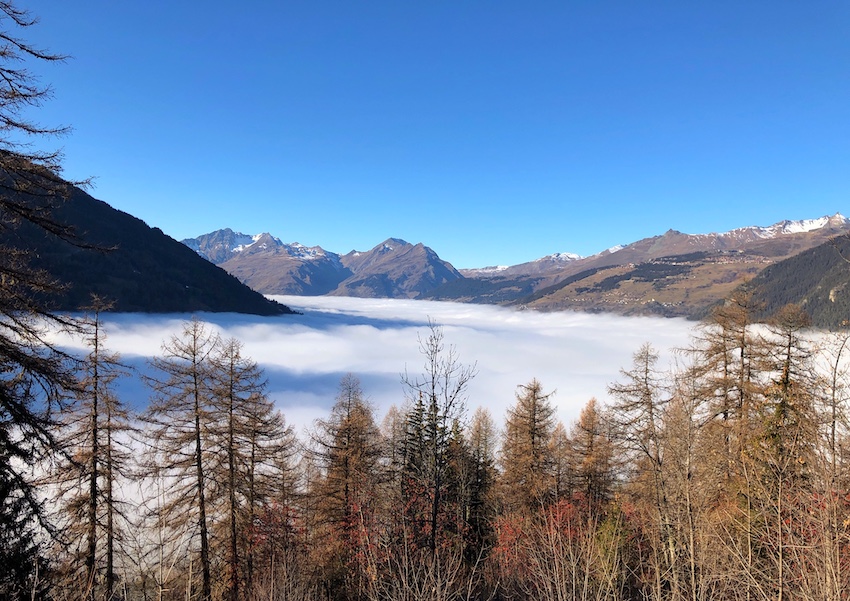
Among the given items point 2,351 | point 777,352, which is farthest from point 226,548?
point 777,352

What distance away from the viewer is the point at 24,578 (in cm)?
764

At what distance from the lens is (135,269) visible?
16500 centimetres

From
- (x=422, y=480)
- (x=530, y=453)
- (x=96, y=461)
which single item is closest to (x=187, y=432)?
(x=96, y=461)

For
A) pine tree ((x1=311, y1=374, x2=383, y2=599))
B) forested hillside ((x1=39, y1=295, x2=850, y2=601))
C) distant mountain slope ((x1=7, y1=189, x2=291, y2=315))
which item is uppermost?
distant mountain slope ((x1=7, y1=189, x2=291, y2=315))

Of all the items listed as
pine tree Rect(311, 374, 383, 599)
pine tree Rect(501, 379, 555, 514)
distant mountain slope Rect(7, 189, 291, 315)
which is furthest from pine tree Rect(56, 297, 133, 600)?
distant mountain slope Rect(7, 189, 291, 315)

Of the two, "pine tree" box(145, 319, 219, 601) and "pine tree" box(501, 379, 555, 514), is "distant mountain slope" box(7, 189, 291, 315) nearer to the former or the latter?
"pine tree" box(145, 319, 219, 601)

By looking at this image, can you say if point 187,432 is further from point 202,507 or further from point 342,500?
point 342,500

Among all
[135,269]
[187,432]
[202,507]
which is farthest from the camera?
[135,269]

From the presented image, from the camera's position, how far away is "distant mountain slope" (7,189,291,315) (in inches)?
5502

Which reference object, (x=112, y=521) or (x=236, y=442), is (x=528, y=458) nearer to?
(x=236, y=442)

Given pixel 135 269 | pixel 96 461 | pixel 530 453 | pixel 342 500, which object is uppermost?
pixel 135 269

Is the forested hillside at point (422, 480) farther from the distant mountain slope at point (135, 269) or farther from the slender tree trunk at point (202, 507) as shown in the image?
the distant mountain slope at point (135, 269)

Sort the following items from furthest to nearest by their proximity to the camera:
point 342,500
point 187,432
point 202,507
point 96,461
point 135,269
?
1. point 135,269
2. point 342,500
3. point 187,432
4. point 202,507
5. point 96,461

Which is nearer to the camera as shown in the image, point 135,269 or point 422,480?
point 422,480
